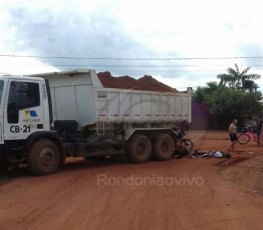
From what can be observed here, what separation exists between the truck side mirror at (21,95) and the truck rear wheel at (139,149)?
4.57m

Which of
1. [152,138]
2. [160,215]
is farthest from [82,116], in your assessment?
[160,215]

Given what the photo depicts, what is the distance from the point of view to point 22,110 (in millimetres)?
12508

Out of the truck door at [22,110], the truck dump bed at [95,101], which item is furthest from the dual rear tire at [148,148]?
the truck door at [22,110]

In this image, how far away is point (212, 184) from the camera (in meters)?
11.4

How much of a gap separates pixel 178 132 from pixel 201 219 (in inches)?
415

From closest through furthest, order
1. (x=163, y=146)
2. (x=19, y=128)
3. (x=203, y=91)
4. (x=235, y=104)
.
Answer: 1. (x=19, y=128)
2. (x=163, y=146)
3. (x=235, y=104)
4. (x=203, y=91)

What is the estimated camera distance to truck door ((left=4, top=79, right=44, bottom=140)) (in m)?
12.3

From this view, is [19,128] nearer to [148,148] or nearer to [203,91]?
[148,148]

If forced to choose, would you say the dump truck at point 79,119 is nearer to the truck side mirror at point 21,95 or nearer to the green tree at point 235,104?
the truck side mirror at point 21,95

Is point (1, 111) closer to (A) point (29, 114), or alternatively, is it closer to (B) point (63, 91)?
(A) point (29, 114)

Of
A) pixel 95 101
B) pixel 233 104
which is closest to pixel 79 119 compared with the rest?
pixel 95 101

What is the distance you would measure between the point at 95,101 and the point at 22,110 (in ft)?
8.25

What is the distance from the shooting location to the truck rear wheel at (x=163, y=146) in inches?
669

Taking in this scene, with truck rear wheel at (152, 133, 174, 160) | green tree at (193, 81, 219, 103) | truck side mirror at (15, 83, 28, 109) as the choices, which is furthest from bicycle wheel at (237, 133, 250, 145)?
green tree at (193, 81, 219, 103)
